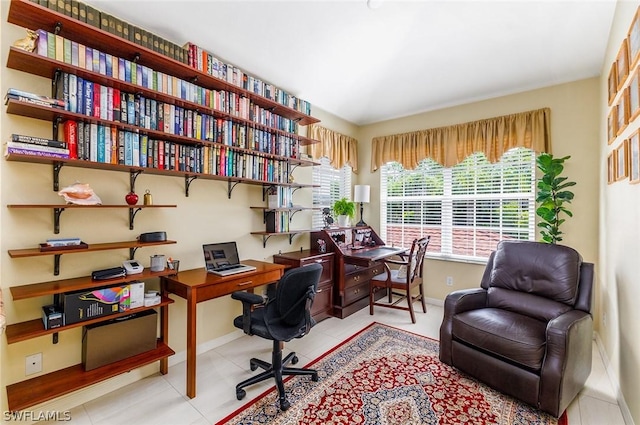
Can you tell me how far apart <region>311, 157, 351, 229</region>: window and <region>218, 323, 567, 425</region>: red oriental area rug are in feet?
6.39

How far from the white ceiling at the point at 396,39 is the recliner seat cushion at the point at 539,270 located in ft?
6.07

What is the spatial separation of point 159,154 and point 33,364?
5.09 ft

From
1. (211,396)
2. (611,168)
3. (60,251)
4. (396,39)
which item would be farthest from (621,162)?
(60,251)

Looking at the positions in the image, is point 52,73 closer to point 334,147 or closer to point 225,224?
point 225,224

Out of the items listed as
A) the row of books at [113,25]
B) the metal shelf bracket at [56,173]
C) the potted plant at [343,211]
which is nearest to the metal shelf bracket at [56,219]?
the metal shelf bracket at [56,173]

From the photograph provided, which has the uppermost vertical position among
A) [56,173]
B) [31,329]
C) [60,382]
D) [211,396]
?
[56,173]

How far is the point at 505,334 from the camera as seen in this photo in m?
1.97

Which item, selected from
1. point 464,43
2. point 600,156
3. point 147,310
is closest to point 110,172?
point 147,310

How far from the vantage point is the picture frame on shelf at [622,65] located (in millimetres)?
1828

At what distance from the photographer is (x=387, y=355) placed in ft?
8.49

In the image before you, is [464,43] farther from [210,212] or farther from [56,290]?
[56,290]

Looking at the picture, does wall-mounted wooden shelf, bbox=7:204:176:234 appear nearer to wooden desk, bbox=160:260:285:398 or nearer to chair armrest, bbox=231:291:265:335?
wooden desk, bbox=160:260:285:398

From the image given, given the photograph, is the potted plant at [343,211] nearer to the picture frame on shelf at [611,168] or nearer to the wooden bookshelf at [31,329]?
the picture frame on shelf at [611,168]

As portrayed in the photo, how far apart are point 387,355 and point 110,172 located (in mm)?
2718
